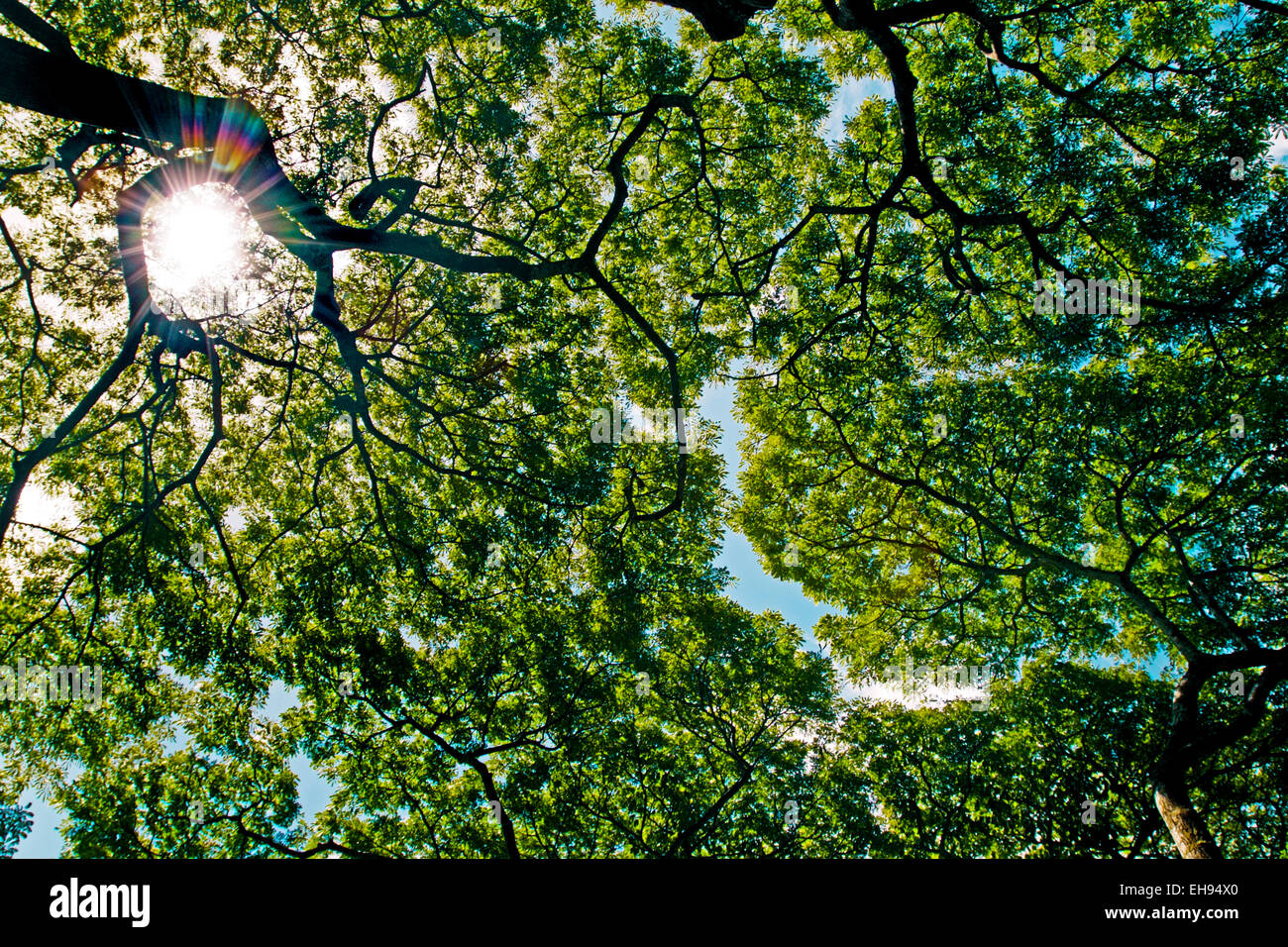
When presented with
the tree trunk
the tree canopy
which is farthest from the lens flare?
the tree trunk

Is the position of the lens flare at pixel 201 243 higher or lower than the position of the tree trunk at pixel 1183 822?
higher

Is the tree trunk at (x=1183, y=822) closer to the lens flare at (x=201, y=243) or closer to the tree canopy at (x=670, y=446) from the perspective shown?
the tree canopy at (x=670, y=446)

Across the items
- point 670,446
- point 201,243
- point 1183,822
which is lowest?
point 1183,822

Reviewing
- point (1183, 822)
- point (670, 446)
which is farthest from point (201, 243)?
point (1183, 822)

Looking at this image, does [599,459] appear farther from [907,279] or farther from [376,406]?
[907,279]

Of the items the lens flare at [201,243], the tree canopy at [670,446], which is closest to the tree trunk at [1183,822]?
the tree canopy at [670,446]

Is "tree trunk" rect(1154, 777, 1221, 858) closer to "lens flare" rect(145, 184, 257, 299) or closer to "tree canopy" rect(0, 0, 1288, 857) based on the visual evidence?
"tree canopy" rect(0, 0, 1288, 857)

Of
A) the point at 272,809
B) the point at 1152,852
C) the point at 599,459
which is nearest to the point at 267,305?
the point at 599,459

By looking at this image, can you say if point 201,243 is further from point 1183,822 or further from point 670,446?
point 1183,822
